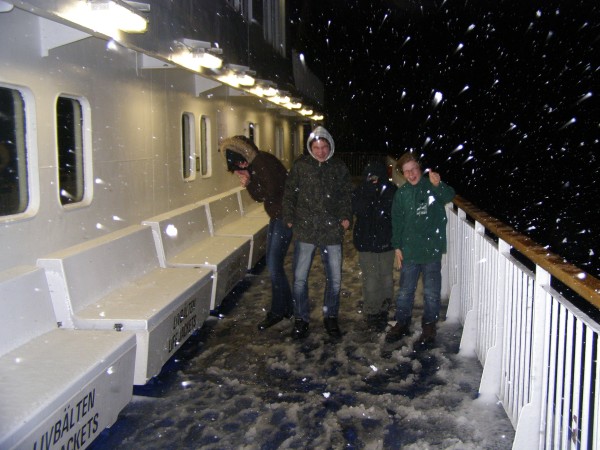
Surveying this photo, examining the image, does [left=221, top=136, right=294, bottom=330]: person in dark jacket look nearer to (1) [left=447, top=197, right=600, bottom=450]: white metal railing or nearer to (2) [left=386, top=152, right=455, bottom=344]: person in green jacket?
(2) [left=386, top=152, right=455, bottom=344]: person in green jacket

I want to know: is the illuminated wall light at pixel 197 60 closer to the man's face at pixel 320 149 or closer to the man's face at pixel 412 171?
the man's face at pixel 320 149

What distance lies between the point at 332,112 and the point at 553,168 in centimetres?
2866

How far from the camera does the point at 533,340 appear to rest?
380 cm

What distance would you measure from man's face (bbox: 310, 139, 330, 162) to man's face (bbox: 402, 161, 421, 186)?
0.77 m

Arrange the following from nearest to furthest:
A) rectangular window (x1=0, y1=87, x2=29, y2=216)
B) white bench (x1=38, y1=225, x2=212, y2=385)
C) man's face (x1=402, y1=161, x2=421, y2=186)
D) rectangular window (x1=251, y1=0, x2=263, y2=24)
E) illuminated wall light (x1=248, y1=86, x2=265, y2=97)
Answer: rectangular window (x1=0, y1=87, x2=29, y2=216) → white bench (x1=38, y1=225, x2=212, y2=385) → man's face (x1=402, y1=161, x2=421, y2=186) → illuminated wall light (x1=248, y1=86, x2=265, y2=97) → rectangular window (x1=251, y1=0, x2=263, y2=24)

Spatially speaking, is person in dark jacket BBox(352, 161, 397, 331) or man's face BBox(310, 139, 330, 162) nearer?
man's face BBox(310, 139, 330, 162)

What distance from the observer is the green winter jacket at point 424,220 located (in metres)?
5.91

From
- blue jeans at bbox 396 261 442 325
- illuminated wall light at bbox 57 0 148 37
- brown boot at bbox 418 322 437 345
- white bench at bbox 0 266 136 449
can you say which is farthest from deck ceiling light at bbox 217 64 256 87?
white bench at bbox 0 266 136 449

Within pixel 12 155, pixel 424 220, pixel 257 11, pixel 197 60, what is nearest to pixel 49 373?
pixel 12 155

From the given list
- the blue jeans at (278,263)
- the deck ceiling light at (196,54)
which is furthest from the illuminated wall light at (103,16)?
the blue jeans at (278,263)

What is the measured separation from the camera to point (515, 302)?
433cm

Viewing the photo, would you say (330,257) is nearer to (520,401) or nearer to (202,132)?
(520,401)

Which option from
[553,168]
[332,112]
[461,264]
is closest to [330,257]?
[461,264]

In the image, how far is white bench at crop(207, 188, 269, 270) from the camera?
944 cm
